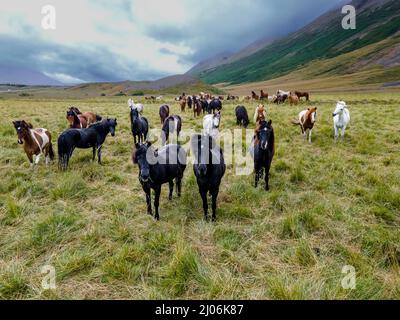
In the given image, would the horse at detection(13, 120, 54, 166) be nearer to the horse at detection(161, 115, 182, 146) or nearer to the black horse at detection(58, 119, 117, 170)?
the black horse at detection(58, 119, 117, 170)

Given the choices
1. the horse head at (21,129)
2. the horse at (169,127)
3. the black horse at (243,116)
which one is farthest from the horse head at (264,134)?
the black horse at (243,116)

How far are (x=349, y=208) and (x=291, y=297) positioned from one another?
3.44 m

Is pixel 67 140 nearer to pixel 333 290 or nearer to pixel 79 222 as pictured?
pixel 79 222

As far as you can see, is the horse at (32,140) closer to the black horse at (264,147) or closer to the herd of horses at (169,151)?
the herd of horses at (169,151)

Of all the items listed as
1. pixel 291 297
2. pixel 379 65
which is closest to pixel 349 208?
pixel 291 297

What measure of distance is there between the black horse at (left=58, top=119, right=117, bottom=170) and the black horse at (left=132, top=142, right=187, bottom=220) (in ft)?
12.7

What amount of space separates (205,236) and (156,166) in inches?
71.9

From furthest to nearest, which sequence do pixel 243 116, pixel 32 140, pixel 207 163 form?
pixel 243 116
pixel 32 140
pixel 207 163

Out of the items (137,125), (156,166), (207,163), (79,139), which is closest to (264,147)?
(207,163)

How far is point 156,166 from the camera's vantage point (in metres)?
5.44

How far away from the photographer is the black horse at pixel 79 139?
8051mm

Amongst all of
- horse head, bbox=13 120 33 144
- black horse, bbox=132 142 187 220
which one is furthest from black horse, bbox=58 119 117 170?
black horse, bbox=132 142 187 220

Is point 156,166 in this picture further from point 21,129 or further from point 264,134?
point 21,129

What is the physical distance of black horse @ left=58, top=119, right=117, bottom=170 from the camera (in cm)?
805
